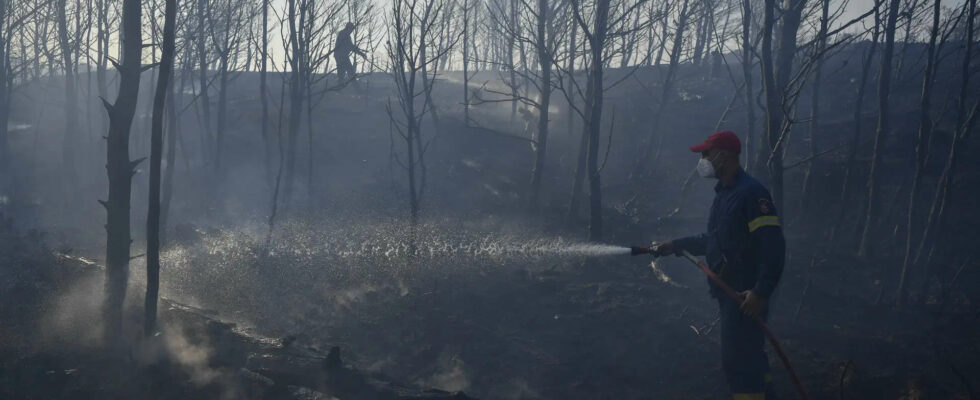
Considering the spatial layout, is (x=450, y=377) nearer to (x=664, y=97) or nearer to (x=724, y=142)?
(x=724, y=142)

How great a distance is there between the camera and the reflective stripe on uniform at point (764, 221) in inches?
177

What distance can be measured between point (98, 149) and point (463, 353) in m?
26.0

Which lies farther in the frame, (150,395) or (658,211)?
(658,211)

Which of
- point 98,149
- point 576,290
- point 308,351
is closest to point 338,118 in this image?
point 98,149

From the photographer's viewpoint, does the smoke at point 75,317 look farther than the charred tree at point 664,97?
No

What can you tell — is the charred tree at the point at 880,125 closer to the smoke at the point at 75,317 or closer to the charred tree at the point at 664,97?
the charred tree at the point at 664,97

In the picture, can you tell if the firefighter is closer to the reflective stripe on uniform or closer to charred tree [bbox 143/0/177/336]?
the reflective stripe on uniform

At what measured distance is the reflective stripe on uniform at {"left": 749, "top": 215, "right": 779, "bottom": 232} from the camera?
451 centimetres

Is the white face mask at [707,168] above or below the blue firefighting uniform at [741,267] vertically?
above

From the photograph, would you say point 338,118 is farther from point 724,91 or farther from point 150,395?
point 150,395

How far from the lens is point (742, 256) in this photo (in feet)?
15.8

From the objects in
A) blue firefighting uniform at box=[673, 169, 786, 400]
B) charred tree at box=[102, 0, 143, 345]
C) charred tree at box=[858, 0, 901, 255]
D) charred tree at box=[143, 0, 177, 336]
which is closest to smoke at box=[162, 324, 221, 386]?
charred tree at box=[143, 0, 177, 336]

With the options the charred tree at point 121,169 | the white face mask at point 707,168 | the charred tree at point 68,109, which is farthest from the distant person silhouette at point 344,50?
the white face mask at point 707,168

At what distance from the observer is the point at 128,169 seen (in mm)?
7574
